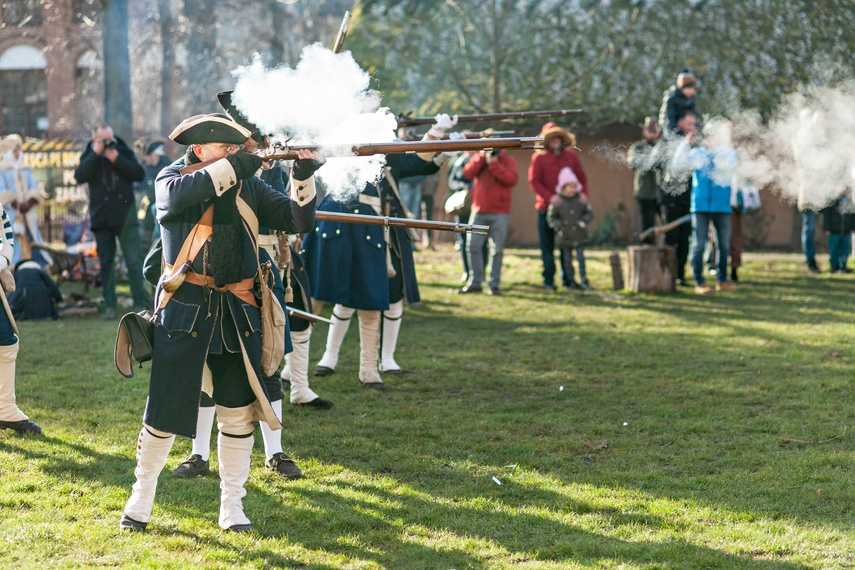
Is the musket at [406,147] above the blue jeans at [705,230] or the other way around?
above

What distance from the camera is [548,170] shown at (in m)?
14.2

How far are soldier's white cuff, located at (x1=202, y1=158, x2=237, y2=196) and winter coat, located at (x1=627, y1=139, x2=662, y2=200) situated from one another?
1042 cm

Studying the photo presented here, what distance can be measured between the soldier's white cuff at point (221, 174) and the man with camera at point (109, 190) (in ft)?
25.3

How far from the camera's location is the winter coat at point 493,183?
45.2 feet

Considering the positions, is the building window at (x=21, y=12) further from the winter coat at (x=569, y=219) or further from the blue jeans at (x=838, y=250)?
the blue jeans at (x=838, y=250)

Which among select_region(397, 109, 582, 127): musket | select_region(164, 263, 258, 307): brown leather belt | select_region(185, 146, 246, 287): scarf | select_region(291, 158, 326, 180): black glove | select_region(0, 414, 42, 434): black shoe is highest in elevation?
select_region(397, 109, 582, 127): musket

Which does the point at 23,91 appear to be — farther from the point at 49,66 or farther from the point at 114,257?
the point at 114,257

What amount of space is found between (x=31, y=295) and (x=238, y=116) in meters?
7.74

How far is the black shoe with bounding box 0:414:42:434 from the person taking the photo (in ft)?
22.6

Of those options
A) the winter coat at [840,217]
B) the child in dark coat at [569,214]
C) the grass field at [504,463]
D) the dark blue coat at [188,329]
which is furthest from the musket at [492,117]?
the winter coat at [840,217]

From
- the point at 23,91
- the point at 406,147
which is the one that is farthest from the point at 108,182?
the point at 23,91

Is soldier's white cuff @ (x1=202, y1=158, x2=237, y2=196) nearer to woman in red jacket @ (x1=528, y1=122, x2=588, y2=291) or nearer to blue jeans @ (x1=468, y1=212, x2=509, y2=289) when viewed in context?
blue jeans @ (x1=468, y1=212, x2=509, y2=289)

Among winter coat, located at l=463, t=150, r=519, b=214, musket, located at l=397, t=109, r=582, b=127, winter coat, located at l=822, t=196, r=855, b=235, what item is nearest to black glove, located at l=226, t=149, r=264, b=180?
musket, located at l=397, t=109, r=582, b=127

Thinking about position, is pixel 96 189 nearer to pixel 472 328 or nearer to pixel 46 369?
pixel 46 369
